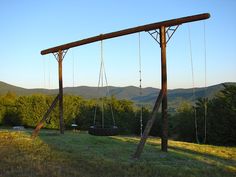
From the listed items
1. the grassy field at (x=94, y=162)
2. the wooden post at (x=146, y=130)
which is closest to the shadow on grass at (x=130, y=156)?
the grassy field at (x=94, y=162)

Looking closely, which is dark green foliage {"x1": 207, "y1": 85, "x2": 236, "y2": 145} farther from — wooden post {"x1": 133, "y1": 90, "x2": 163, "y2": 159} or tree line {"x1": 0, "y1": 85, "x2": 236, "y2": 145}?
wooden post {"x1": 133, "y1": 90, "x2": 163, "y2": 159}

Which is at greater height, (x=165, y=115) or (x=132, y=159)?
(x=165, y=115)

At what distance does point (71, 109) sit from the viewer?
119 feet

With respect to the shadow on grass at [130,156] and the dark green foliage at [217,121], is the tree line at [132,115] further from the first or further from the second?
the shadow on grass at [130,156]

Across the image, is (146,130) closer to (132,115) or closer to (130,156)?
(130,156)

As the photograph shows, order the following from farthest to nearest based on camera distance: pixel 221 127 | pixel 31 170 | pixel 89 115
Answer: pixel 89 115
pixel 221 127
pixel 31 170

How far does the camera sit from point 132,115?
121 ft

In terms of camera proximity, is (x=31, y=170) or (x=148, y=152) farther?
(x=148, y=152)

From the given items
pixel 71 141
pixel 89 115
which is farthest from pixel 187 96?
pixel 71 141

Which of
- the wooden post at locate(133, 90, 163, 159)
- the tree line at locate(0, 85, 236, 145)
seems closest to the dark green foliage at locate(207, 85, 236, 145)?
the tree line at locate(0, 85, 236, 145)

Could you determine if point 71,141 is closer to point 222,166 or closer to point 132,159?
point 132,159

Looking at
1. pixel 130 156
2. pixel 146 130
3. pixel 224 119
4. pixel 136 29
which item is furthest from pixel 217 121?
pixel 130 156

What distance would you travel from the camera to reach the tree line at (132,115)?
1206 inches

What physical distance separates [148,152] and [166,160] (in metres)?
1.18
